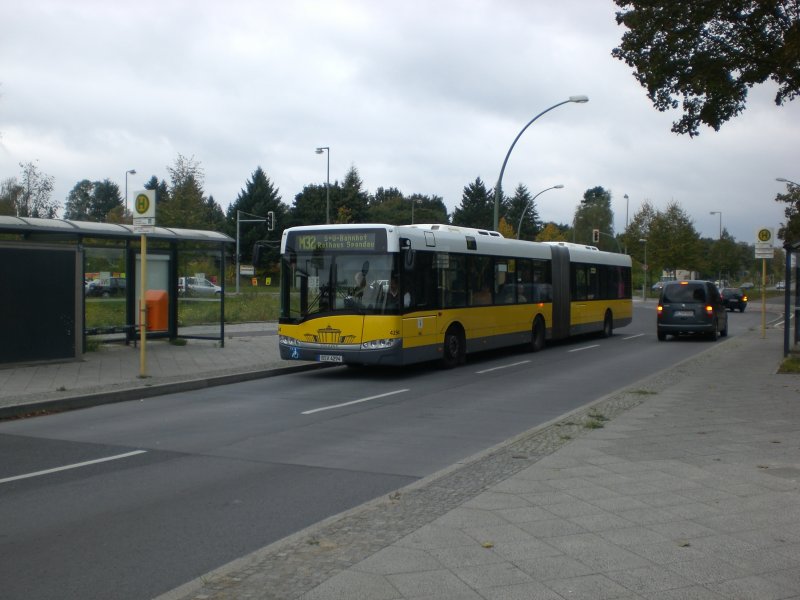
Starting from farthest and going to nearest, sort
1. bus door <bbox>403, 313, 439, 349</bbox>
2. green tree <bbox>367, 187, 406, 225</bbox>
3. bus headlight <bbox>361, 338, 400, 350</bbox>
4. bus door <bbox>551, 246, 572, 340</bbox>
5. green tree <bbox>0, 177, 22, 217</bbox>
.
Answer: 1. green tree <bbox>367, 187, 406, 225</bbox>
2. green tree <bbox>0, 177, 22, 217</bbox>
3. bus door <bbox>551, 246, 572, 340</bbox>
4. bus door <bbox>403, 313, 439, 349</bbox>
5. bus headlight <bbox>361, 338, 400, 350</bbox>

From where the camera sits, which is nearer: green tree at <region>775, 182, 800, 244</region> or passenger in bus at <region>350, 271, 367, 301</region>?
passenger in bus at <region>350, 271, 367, 301</region>

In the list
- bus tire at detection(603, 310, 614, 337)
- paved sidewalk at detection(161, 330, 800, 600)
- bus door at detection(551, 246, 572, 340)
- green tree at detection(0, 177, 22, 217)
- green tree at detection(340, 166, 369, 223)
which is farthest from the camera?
green tree at detection(340, 166, 369, 223)

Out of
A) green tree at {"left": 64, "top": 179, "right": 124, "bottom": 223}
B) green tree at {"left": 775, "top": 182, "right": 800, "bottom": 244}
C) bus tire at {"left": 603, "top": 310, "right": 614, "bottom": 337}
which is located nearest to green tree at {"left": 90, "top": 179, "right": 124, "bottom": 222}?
green tree at {"left": 64, "top": 179, "right": 124, "bottom": 223}

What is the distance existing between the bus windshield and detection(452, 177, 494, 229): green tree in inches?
3693

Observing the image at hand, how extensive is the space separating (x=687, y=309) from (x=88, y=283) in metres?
17.8

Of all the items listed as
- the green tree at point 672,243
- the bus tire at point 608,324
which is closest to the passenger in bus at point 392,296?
the bus tire at point 608,324

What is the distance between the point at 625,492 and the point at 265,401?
7.55 metres

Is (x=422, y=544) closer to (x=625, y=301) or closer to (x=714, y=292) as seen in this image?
(x=714, y=292)

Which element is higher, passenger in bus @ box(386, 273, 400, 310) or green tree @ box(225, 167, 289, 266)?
green tree @ box(225, 167, 289, 266)

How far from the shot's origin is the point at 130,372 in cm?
1595

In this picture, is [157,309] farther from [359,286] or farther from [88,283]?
[359,286]

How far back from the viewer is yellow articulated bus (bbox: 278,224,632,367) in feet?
52.9

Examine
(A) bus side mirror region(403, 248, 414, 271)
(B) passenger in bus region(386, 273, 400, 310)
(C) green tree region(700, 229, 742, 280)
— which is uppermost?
(C) green tree region(700, 229, 742, 280)

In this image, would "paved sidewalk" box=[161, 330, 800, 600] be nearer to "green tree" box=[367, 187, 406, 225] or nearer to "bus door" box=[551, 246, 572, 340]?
"bus door" box=[551, 246, 572, 340]
